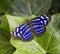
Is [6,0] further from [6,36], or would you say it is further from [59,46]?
[59,46]

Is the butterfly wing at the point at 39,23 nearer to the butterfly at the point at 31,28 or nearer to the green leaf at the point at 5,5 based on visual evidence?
the butterfly at the point at 31,28

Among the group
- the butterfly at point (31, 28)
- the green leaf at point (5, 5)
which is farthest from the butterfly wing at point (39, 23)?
the green leaf at point (5, 5)

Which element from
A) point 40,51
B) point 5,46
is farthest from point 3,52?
point 40,51

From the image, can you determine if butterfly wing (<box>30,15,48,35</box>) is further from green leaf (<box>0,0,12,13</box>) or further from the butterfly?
green leaf (<box>0,0,12,13</box>)

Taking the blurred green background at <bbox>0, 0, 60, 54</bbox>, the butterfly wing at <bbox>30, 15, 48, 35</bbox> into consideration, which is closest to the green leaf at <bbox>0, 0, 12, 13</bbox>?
the blurred green background at <bbox>0, 0, 60, 54</bbox>

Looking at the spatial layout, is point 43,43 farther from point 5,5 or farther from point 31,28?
point 5,5

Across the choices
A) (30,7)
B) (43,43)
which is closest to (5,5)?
(30,7)
